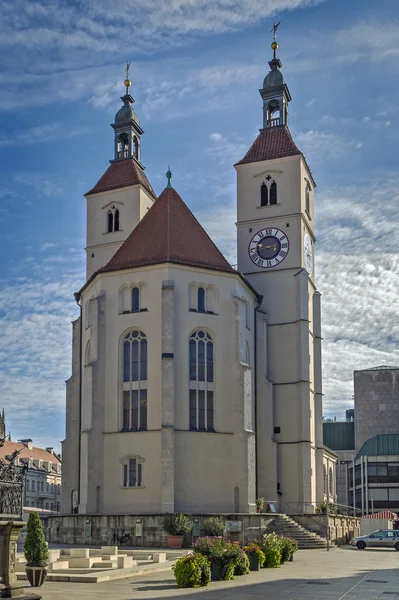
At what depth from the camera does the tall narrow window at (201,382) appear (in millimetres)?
42750

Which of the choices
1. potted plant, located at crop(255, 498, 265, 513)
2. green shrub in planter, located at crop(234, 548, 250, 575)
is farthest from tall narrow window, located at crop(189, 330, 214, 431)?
green shrub in planter, located at crop(234, 548, 250, 575)

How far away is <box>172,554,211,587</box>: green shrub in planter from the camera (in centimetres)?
1961

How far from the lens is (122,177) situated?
57.0 meters

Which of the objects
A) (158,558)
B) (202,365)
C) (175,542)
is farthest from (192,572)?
(202,365)

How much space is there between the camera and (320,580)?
21359mm

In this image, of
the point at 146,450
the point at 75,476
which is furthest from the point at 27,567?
the point at 75,476

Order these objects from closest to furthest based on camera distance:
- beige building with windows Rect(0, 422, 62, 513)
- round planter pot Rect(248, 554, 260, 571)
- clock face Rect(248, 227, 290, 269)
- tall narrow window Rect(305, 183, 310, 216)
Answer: round planter pot Rect(248, 554, 260, 571) < clock face Rect(248, 227, 290, 269) < tall narrow window Rect(305, 183, 310, 216) < beige building with windows Rect(0, 422, 62, 513)

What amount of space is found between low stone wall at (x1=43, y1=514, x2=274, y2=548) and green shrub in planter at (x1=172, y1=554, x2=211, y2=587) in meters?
18.2

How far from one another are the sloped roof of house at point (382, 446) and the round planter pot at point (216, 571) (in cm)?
6935

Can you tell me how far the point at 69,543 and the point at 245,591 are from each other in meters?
22.8

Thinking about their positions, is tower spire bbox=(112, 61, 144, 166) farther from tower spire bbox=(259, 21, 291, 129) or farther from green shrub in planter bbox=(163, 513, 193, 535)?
green shrub in planter bbox=(163, 513, 193, 535)

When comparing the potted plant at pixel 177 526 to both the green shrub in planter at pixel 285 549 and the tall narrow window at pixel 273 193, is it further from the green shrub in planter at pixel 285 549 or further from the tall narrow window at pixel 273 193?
the tall narrow window at pixel 273 193

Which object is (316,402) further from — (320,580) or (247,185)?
(320,580)

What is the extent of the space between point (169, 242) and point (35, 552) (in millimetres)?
27389
